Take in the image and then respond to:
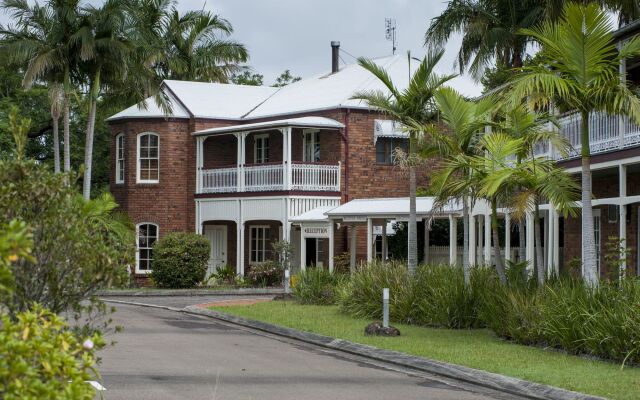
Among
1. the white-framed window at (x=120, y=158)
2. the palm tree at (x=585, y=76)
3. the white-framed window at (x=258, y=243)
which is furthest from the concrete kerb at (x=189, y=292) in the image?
the palm tree at (x=585, y=76)

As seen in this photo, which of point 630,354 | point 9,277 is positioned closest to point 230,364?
point 630,354

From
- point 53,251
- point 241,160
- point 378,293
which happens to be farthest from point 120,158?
point 53,251

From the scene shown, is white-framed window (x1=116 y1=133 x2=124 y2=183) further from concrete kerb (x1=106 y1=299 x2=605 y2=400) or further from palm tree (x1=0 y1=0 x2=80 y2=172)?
concrete kerb (x1=106 y1=299 x2=605 y2=400)

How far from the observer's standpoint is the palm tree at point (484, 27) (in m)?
34.1

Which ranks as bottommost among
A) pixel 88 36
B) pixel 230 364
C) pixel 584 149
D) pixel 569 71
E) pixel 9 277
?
pixel 230 364

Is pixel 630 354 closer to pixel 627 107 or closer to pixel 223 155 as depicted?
pixel 627 107

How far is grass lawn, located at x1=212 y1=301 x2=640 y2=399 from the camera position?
40.4 feet

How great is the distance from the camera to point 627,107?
15.5 m

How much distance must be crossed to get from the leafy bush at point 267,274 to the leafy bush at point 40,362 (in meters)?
28.4

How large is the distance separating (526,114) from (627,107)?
9.66 ft

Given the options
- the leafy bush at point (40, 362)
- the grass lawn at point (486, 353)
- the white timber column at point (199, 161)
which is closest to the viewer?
the leafy bush at point (40, 362)

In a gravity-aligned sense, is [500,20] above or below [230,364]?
above

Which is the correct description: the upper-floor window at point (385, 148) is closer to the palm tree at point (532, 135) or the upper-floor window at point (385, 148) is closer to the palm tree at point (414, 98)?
the palm tree at point (414, 98)

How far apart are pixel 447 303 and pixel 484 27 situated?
16894 mm
